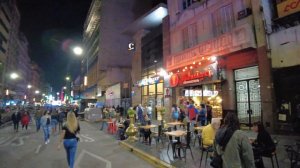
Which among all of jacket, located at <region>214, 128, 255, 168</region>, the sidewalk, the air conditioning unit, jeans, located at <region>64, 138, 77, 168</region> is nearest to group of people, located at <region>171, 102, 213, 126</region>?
the sidewalk

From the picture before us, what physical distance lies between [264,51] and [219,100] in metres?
4.88

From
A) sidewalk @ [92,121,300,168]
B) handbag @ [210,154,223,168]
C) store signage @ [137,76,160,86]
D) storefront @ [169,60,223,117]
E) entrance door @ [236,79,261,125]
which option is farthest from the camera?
A: store signage @ [137,76,160,86]

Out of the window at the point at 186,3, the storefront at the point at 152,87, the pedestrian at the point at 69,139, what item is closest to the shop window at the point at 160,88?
the storefront at the point at 152,87

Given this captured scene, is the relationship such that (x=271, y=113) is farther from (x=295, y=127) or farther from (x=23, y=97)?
(x=23, y=97)

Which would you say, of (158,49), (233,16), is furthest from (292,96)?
(158,49)

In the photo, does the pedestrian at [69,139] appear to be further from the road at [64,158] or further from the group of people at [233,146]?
the group of people at [233,146]

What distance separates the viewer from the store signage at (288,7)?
11666 mm

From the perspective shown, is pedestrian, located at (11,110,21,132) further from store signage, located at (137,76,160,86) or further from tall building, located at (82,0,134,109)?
tall building, located at (82,0,134,109)

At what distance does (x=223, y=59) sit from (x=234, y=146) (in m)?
12.9

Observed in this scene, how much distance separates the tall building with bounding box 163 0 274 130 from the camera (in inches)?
517

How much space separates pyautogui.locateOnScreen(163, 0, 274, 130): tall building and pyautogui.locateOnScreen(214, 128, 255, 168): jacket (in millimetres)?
6952

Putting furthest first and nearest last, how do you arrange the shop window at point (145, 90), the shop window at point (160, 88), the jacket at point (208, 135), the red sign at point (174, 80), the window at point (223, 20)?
the shop window at point (145, 90), the shop window at point (160, 88), the red sign at point (174, 80), the window at point (223, 20), the jacket at point (208, 135)

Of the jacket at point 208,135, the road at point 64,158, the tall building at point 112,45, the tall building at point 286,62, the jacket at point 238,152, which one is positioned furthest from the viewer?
the tall building at point 112,45

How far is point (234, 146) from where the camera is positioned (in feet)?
12.4
